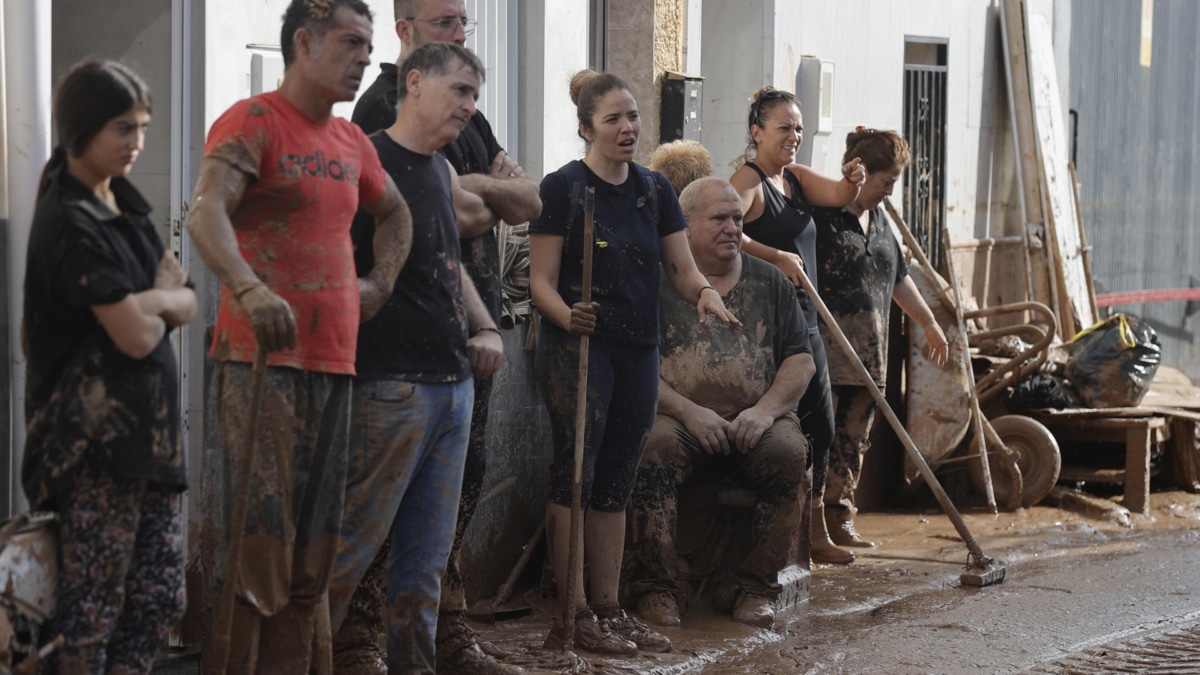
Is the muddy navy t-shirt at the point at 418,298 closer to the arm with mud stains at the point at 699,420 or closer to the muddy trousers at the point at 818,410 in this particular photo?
the arm with mud stains at the point at 699,420

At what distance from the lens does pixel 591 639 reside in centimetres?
526

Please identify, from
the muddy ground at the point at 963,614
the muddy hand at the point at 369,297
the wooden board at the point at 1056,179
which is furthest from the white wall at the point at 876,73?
the muddy hand at the point at 369,297

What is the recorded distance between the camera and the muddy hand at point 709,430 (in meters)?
6.01

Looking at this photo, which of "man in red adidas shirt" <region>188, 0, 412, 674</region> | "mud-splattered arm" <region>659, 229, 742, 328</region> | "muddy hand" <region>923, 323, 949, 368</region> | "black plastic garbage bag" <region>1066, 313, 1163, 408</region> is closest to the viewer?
"man in red adidas shirt" <region>188, 0, 412, 674</region>

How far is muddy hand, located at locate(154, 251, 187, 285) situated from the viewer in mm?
3506

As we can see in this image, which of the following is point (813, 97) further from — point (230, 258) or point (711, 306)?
point (230, 258)

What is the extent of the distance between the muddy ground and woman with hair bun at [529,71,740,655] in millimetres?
316

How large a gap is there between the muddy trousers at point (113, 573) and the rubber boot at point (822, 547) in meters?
4.49

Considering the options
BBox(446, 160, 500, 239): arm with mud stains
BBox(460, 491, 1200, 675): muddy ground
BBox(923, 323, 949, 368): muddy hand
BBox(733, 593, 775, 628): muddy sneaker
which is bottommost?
BBox(460, 491, 1200, 675): muddy ground

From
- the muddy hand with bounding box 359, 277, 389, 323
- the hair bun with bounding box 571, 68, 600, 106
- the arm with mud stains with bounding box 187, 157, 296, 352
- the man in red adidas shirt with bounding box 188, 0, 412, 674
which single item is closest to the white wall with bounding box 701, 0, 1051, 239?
the hair bun with bounding box 571, 68, 600, 106

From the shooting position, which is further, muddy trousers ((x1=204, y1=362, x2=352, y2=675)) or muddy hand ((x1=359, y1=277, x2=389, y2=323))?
muddy hand ((x1=359, y1=277, x2=389, y2=323))

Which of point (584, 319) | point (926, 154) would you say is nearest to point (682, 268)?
point (584, 319)

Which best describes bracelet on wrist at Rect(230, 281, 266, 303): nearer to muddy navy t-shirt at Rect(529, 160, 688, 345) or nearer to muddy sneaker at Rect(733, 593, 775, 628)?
muddy navy t-shirt at Rect(529, 160, 688, 345)

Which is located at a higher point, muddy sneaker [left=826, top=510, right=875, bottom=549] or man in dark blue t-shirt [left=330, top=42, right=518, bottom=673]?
man in dark blue t-shirt [left=330, top=42, right=518, bottom=673]
